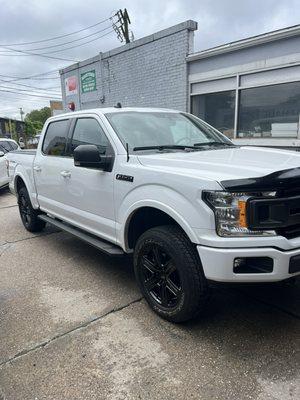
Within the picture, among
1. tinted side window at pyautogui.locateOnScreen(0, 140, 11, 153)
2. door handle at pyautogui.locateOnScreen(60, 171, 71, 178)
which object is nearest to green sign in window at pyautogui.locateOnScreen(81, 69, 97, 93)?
tinted side window at pyautogui.locateOnScreen(0, 140, 11, 153)

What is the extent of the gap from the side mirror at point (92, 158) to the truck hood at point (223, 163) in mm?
409

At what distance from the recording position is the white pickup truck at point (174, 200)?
2.46m

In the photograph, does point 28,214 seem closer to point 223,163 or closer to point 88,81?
point 223,163

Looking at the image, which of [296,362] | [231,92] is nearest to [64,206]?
[296,362]

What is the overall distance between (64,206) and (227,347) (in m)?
2.70

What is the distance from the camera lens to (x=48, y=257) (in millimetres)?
4945

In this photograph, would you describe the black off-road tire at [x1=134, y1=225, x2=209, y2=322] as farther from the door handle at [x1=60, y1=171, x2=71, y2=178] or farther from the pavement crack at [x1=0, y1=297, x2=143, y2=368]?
the door handle at [x1=60, y1=171, x2=71, y2=178]

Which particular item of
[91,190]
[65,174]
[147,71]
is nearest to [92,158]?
[91,190]

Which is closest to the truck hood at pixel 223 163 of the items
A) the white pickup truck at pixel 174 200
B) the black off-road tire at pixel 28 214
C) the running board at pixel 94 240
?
the white pickup truck at pixel 174 200

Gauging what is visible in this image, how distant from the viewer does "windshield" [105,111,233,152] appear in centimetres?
370

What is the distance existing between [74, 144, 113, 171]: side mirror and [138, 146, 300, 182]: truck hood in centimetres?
41

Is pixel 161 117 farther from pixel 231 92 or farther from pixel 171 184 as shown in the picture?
Answer: pixel 231 92

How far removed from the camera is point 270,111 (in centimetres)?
810

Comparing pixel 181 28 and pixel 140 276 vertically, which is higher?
pixel 181 28
